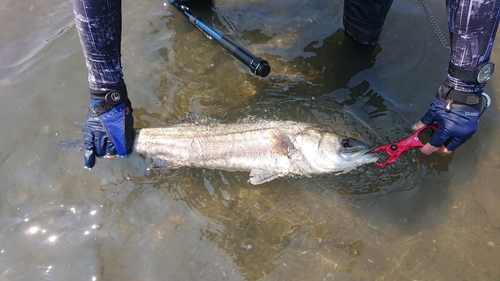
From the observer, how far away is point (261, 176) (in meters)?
3.89

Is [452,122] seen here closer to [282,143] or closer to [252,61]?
[282,143]

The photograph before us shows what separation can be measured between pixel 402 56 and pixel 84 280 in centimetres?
482

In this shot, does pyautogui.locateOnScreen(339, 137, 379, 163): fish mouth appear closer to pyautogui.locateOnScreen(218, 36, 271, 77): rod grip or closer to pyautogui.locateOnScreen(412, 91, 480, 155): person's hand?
pyautogui.locateOnScreen(412, 91, 480, 155): person's hand

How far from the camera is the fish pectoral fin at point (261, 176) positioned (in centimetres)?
387

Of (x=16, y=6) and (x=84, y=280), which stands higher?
(x=16, y=6)

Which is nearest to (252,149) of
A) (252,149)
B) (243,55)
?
(252,149)

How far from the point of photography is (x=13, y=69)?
5.02 metres

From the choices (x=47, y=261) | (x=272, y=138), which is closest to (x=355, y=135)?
(x=272, y=138)

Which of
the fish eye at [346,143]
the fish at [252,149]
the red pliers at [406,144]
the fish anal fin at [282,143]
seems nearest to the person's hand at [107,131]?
the fish at [252,149]

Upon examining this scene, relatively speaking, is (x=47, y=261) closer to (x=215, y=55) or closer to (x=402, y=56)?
(x=215, y=55)

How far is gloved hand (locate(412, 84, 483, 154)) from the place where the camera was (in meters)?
3.28

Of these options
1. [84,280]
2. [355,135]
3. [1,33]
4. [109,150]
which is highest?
[1,33]

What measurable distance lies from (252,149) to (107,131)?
151 centimetres

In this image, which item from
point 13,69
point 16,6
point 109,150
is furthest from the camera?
point 16,6
